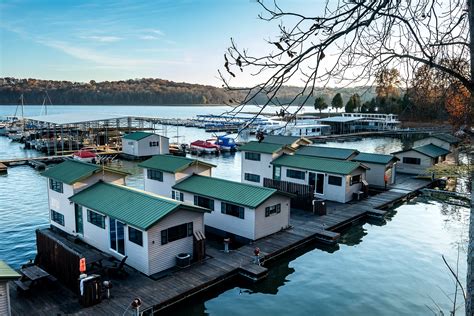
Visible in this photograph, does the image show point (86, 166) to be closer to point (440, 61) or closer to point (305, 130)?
point (440, 61)

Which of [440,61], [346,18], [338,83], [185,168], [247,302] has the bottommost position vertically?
[247,302]

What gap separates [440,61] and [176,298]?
1333cm

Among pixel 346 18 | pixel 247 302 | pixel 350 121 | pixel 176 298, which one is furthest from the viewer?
pixel 350 121

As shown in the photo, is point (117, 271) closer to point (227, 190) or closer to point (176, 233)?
point (176, 233)

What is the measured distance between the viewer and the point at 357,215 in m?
27.1

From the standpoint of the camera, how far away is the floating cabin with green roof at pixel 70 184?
21.2m

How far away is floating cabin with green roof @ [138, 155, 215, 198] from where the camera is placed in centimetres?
2644

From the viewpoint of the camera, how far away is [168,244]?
17344 millimetres

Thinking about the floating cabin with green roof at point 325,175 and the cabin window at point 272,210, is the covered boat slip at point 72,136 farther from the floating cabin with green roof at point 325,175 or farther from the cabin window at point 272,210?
the cabin window at point 272,210

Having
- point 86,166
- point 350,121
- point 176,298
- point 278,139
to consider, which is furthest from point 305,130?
point 176,298

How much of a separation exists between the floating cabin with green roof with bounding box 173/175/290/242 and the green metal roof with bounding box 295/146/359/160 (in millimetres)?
14163

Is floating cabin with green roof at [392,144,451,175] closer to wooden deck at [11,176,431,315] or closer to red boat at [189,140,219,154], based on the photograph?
wooden deck at [11,176,431,315]

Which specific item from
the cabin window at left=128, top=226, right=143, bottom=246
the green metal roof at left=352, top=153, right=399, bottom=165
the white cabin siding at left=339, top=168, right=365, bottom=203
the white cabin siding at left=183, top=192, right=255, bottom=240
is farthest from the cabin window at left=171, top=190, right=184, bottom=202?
the green metal roof at left=352, top=153, right=399, bottom=165

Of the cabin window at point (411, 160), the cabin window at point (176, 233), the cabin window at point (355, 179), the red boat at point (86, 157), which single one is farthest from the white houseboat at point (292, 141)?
the red boat at point (86, 157)
